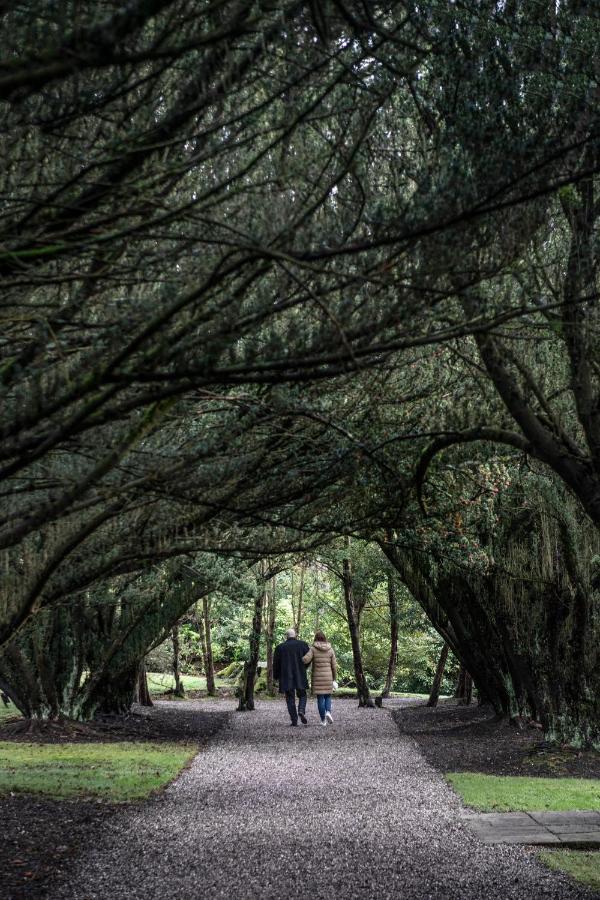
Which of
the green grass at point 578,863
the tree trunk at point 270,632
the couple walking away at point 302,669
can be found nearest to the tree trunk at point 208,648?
the tree trunk at point 270,632

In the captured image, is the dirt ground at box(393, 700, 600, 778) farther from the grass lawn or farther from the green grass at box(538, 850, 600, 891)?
the grass lawn

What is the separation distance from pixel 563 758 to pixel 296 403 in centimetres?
818

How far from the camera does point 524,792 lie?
9383 mm

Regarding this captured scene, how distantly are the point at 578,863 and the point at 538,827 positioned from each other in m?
1.07

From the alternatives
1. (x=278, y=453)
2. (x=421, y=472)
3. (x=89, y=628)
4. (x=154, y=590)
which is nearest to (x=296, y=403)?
(x=278, y=453)

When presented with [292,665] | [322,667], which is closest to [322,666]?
[322,667]

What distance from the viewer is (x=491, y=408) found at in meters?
6.66

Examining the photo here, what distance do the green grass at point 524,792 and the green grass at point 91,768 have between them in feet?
11.4

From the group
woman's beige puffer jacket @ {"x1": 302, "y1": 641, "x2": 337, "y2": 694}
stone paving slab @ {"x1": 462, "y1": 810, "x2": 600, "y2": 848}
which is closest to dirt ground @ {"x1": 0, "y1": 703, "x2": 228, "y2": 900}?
stone paving slab @ {"x1": 462, "y1": 810, "x2": 600, "y2": 848}

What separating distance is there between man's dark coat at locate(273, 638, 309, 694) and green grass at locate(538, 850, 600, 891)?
10.6m

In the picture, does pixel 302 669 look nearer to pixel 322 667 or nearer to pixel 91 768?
pixel 322 667

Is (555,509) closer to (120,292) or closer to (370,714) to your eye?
(120,292)

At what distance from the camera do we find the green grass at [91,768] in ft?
31.7

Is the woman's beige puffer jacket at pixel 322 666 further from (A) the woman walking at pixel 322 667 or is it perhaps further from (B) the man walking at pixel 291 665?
(B) the man walking at pixel 291 665
